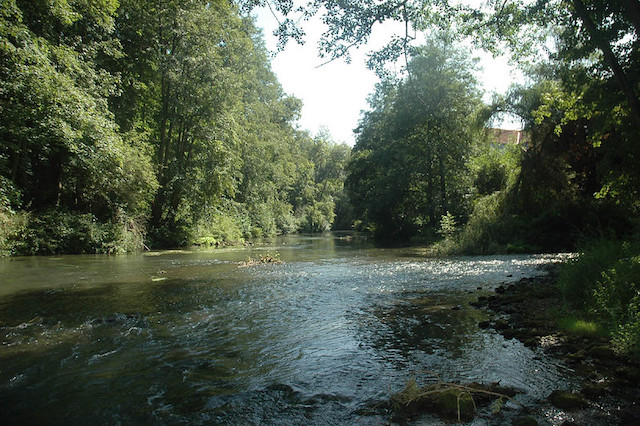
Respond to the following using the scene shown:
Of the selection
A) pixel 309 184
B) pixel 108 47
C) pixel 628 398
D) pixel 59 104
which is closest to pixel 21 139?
pixel 59 104

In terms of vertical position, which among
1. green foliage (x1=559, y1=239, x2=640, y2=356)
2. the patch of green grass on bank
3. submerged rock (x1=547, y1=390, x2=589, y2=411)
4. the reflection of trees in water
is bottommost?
submerged rock (x1=547, y1=390, x2=589, y2=411)

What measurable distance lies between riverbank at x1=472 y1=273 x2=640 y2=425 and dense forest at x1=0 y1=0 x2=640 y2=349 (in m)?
0.41

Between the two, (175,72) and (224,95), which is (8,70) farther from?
(224,95)

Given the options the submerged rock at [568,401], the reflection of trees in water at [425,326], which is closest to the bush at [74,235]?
the reflection of trees in water at [425,326]

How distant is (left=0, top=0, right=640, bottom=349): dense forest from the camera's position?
955cm

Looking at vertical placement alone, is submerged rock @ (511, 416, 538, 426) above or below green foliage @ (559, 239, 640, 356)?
below

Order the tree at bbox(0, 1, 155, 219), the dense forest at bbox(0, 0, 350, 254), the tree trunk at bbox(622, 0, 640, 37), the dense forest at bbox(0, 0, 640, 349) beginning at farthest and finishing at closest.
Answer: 1. the dense forest at bbox(0, 0, 350, 254)
2. the tree at bbox(0, 1, 155, 219)
3. the dense forest at bbox(0, 0, 640, 349)
4. the tree trunk at bbox(622, 0, 640, 37)

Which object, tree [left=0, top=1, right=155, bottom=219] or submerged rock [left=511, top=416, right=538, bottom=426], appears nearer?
submerged rock [left=511, top=416, right=538, bottom=426]

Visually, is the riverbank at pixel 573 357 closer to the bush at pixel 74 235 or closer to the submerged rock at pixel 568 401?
the submerged rock at pixel 568 401

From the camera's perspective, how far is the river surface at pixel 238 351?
3.80m

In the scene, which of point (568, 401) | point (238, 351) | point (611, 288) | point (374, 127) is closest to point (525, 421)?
point (568, 401)

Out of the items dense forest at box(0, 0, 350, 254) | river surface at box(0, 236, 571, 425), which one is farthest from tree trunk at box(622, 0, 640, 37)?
dense forest at box(0, 0, 350, 254)

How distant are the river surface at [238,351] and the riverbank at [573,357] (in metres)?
0.26

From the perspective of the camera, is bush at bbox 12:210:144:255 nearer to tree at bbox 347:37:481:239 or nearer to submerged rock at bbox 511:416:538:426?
tree at bbox 347:37:481:239
